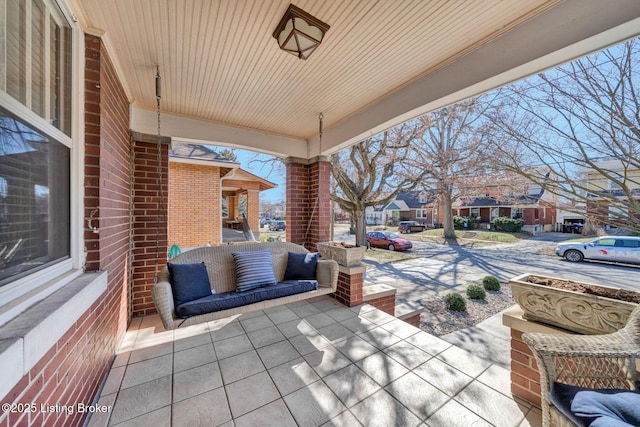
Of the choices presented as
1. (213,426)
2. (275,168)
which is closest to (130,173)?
(213,426)

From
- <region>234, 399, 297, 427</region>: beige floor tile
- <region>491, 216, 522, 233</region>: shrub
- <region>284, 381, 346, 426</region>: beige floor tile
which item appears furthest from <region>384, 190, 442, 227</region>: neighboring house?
<region>234, 399, 297, 427</region>: beige floor tile

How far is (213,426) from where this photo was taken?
153 centimetres

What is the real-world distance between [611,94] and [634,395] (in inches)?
106

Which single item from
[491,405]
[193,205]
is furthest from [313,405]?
[193,205]

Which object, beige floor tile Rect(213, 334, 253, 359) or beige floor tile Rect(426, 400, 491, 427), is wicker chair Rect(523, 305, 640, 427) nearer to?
beige floor tile Rect(426, 400, 491, 427)

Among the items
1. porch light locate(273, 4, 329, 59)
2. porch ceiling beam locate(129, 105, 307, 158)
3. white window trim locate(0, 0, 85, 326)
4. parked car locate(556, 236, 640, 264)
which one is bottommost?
parked car locate(556, 236, 640, 264)

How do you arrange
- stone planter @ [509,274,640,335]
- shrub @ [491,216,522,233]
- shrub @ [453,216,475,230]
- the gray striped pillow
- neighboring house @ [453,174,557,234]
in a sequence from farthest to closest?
shrub @ [453,216,475,230]
shrub @ [491,216,522,233]
neighboring house @ [453,174,557,234]
the gray striped pillow
stone planter @ [509,274,640,335]

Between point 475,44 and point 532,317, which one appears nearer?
point 532,317

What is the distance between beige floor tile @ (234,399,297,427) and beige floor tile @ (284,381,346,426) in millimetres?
44

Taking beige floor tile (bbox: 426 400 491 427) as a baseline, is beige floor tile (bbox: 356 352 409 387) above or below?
above

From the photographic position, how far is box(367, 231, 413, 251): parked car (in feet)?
37.3

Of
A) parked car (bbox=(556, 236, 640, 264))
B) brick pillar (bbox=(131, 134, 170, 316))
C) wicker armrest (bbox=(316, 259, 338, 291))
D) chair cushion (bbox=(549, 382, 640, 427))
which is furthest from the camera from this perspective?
parked car (bbox=(556, 236, 640, 264))

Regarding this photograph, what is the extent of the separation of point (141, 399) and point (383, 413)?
1747mm

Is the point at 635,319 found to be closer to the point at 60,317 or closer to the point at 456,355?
the point at 456,355
